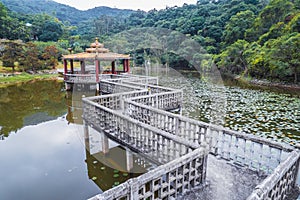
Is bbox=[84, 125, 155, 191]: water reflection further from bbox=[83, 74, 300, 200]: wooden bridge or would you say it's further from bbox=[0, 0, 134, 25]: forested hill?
bbox=[0, 0, 134, 25]: forested hill

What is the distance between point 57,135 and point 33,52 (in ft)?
84.8

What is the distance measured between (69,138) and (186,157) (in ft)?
21.0

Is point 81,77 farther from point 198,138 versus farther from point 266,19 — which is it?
point 266,19

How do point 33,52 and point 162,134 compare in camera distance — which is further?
point 33,52

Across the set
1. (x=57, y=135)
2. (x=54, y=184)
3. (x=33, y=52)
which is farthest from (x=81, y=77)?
(x=33, y=52)

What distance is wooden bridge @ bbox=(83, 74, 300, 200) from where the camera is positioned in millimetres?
2826

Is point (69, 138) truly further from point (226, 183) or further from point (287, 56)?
point (287, 56)

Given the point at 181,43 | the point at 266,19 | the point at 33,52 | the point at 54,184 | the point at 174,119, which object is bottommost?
the point at 54,184

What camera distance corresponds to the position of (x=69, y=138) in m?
8.34

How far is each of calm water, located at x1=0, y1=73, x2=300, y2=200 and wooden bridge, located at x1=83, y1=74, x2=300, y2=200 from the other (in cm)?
117

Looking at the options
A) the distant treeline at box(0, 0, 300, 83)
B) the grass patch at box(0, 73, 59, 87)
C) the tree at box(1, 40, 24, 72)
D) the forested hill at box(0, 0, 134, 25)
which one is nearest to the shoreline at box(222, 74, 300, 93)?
the distant treeline at box(0, 0, 300, 83)

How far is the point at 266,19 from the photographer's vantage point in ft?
108

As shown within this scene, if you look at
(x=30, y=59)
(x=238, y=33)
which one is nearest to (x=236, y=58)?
(x=238, y=33)

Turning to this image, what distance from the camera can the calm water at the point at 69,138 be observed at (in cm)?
544
